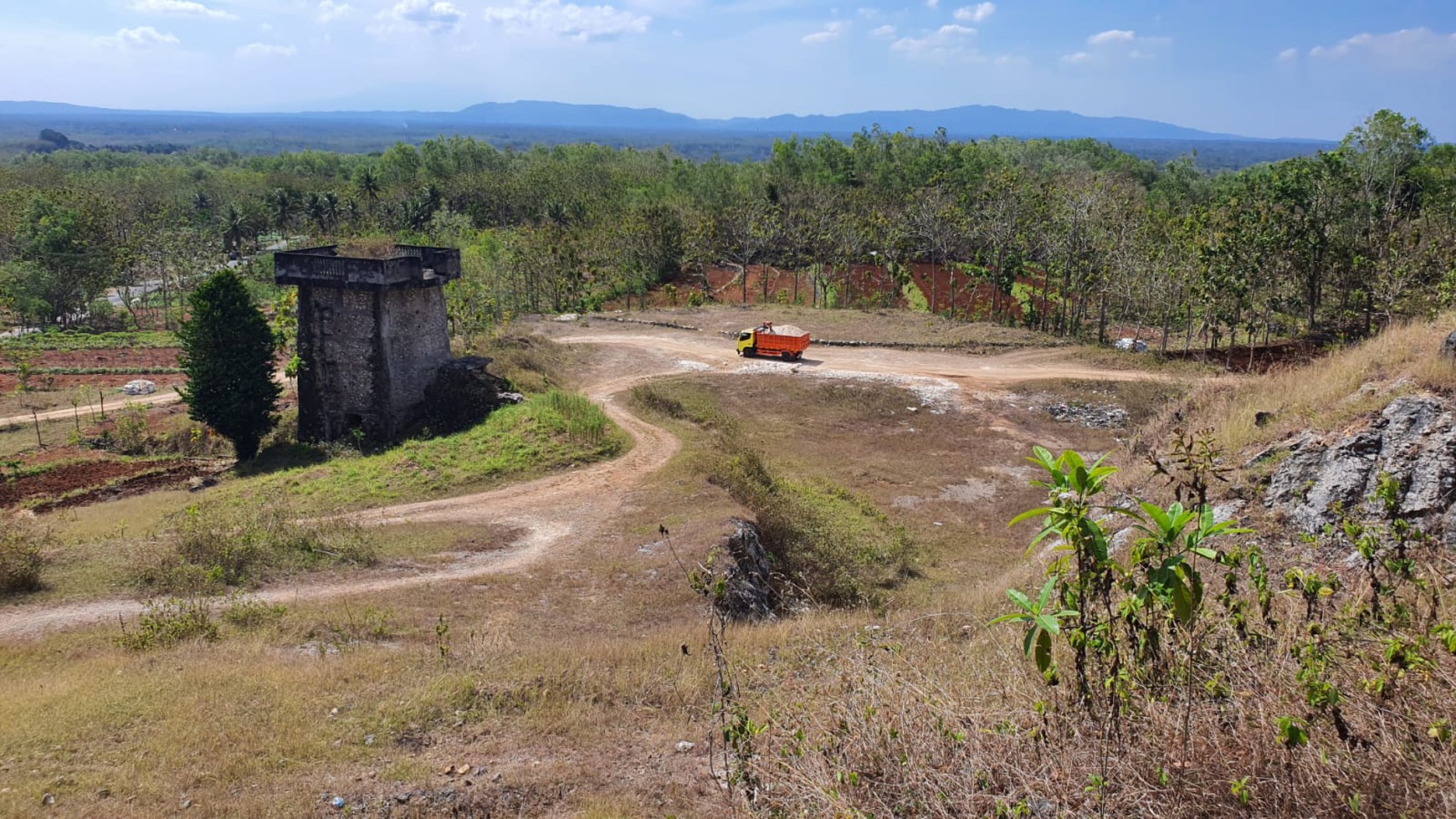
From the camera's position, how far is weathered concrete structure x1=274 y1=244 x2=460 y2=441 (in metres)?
24.1

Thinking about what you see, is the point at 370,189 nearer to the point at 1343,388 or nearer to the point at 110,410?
the point at 110,410

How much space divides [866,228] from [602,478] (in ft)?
119

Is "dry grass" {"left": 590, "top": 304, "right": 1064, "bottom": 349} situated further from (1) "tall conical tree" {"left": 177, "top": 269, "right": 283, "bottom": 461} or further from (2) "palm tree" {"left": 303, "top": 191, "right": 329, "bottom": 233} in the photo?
(2) "palm tree" {"left": 303, "top": 191, "right": 329, "bottom": 233}

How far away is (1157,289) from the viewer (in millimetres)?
33031

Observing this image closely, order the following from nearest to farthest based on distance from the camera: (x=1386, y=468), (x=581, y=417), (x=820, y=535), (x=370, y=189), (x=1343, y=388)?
(x=1386, y=468)
(x=1343, y=388)
(x=820, y=535)
(x=581, y=417)
(x=370, y=189)

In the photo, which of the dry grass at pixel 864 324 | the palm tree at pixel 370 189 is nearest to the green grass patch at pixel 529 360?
the dry grass at pixel 864 324

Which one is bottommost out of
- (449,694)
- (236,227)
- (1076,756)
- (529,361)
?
(449,694)

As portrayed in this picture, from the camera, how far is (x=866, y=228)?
50.4 metres

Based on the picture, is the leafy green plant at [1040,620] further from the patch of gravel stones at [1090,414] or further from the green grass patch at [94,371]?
the green grass patch at [94,371]

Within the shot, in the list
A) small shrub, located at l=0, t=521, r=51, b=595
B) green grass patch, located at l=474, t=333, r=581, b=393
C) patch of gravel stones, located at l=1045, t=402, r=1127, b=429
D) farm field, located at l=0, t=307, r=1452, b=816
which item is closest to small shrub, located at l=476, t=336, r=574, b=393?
green grass patch, located at l=474, t=333, r=581, b=393

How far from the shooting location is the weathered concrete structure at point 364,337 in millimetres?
24109

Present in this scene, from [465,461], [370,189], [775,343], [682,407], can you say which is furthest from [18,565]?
[370,189]

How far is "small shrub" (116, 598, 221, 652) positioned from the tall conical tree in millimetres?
15516

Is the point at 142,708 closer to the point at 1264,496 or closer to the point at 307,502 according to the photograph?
the point at 307,502
